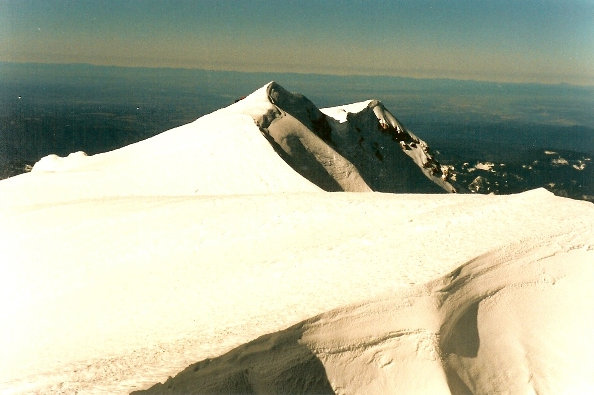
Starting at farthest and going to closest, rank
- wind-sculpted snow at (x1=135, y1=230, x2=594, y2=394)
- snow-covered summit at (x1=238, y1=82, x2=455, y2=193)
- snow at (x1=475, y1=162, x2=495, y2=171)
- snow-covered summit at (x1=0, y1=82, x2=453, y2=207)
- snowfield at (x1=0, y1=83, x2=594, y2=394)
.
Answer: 1. snow at (x1=475, y1=162, x2=495, y2=171)
2. snow-covered summit at (x1=238, y1=82, x2=455, y2=193)
3. snow-covered summit at (x1=0, y1=82, x2=453, y2=207)
4. snowfield at (x1=0, y1=83, x2=594, y2=394)
5. wind-sculpted snow at (x1=135, y1=230, x2=594, y2=394)

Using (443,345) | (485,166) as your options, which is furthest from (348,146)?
(485,166)

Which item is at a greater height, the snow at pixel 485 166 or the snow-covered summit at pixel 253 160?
the snow-covered summit at pixel 253 160

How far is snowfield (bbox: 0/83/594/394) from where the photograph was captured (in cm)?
1130

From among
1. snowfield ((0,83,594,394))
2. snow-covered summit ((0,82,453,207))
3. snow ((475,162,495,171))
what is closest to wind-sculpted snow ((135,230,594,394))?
snowfield ((0,83,594,394))

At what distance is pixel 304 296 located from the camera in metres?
12.4

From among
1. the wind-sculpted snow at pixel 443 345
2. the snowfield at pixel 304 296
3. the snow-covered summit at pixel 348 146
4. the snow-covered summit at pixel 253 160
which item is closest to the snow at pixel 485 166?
→ the snow-covered summit at pixel 348 146

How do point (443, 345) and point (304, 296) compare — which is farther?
point (304, 296)

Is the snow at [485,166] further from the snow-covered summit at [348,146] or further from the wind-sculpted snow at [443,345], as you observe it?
the wind-sculpted snow at [443,345]

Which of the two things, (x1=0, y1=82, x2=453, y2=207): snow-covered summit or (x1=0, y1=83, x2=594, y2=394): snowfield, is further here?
(x1=0, y1=82, x2=453, y2=207): snow-covered summit

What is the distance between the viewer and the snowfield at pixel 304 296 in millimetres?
11297

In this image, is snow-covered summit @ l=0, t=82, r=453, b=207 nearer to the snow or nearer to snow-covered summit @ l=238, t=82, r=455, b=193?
snow-covered summit @ l=238, t=82, r=455, b=193

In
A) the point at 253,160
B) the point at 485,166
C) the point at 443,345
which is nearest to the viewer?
the point at 443,345

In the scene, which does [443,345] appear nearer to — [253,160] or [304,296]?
[304,296]

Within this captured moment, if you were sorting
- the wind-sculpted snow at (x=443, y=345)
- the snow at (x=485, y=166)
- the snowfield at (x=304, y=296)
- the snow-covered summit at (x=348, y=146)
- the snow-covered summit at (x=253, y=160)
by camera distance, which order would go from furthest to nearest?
1. the snow at (x=485, y=166)
2. the snow-covered summit at (x=348, y=146)
3. the snow-covered summit at (x=253, y=160)
4. the snowfield at (x=304, y=296)
5. the wind-sculpted snow at (x=443, y=345)
